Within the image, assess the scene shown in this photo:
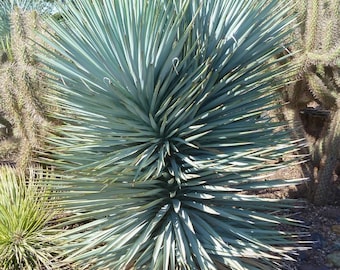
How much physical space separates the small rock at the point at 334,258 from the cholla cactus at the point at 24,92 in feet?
9.81

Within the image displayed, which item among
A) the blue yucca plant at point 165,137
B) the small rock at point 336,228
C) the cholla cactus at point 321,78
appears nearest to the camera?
the blue yucca plant at point 165,137

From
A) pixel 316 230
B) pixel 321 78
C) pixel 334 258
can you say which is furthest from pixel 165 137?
pixel 321 78

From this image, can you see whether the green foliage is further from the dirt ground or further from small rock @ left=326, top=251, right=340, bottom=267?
small rock @ left=326, top=251, right=340, bottom=267

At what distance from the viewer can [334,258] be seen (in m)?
4.21

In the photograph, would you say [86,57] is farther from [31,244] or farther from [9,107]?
[31,244]

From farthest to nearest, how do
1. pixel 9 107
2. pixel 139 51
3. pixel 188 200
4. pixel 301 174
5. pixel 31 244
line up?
pixel 301 174, pixel 9 107, pixel 31 244, pixel 188 200, pixel 139 51

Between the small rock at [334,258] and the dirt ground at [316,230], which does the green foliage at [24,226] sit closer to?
the dirt ground at [316,230]

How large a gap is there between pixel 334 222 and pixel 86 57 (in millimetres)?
3348

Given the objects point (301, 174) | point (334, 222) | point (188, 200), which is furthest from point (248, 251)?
point (301, 174)

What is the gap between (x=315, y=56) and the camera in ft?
15.1

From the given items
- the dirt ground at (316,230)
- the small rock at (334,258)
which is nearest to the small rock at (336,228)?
the dirt ground at (316,230)

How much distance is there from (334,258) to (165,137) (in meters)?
2.23

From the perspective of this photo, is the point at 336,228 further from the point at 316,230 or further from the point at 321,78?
the point at 321,78

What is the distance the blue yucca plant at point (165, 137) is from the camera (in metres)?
3.08
